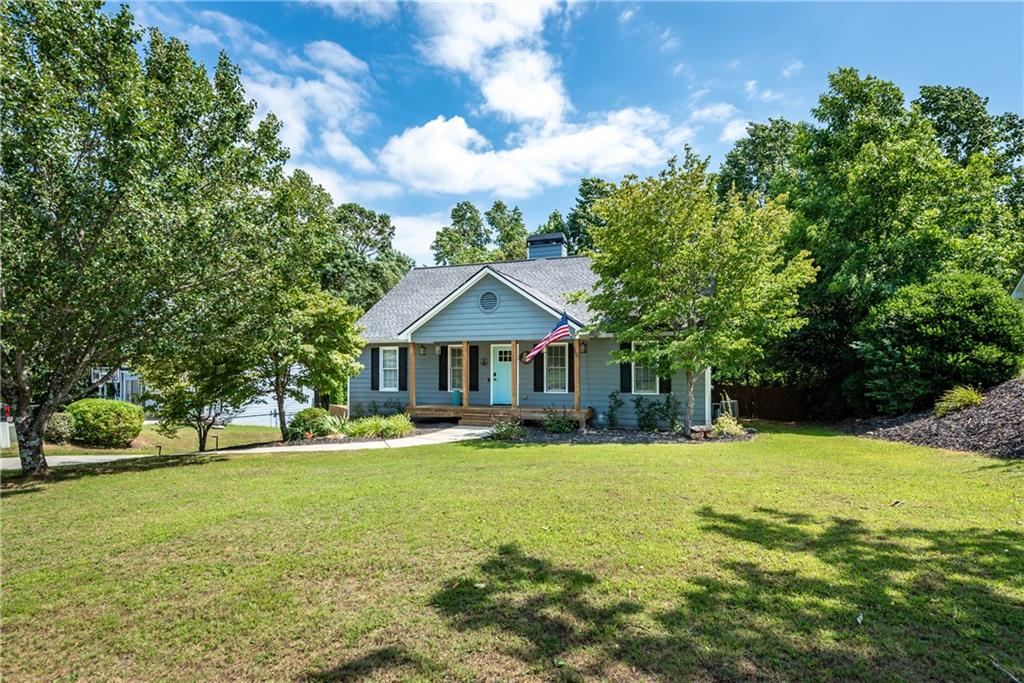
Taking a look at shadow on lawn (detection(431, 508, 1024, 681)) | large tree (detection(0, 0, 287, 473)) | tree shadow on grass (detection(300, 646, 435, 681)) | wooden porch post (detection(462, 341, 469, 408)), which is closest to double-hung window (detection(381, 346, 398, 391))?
wooden porch post (detection(462, 341, 469, 408))

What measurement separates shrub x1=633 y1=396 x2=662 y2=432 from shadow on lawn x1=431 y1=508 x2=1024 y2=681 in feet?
34.2

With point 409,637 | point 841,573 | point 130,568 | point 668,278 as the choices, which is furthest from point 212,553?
point 668,278

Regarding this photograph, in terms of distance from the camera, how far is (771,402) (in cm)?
2056

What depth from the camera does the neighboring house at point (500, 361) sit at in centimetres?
1600

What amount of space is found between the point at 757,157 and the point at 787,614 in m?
35.1

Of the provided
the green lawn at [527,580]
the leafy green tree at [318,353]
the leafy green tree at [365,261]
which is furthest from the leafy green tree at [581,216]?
the green lawn at [527,580]

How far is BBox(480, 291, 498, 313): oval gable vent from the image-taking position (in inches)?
666

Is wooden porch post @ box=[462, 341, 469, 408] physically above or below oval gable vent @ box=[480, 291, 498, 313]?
below

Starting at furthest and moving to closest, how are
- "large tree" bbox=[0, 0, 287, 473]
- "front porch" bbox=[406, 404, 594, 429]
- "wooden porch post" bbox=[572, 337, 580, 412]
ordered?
"front porch" bbox=[406, 404, 594, 429], "wooden porch post" bbox=[572, 337, 580, 412], "large tree" bbox=[0, 0, 287, 473]

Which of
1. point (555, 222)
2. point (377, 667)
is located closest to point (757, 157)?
point (555, 222)

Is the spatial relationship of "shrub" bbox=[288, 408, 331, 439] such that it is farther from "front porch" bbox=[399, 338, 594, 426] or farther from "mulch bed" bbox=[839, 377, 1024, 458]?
"mulch bed" bbox=[839, 377, 1024, 458]

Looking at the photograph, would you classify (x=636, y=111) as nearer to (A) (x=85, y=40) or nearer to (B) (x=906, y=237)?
(B) (x=906, y=237)

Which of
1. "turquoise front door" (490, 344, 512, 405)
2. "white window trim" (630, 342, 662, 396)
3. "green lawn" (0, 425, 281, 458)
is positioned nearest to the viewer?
"green lawn" (0, 425, 281, 458)

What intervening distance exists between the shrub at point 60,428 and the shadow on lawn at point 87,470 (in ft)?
21.1
